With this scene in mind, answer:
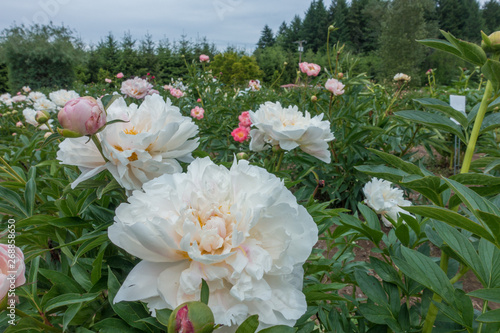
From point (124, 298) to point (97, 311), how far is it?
0.19m

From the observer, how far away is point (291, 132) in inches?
31.2

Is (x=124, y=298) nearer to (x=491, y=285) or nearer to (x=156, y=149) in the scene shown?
(x=156, y=149)

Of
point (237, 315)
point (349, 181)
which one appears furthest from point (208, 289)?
point (349, 181)

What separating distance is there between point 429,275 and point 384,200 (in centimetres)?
66

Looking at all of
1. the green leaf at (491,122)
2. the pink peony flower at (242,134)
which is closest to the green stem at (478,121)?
the green leaf at (491,122)

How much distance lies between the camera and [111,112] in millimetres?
494

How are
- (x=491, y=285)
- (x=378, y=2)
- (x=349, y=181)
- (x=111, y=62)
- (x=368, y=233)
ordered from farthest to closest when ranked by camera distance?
(x=378, y=2), (x=111, y=62), (x=349, y=181), (x=368, y=233), (x=491, y=285)

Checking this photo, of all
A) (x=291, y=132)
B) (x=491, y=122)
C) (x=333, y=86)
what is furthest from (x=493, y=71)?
(x=333, y=86)

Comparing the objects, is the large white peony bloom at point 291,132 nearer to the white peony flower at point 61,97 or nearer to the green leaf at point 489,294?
the green leaf at point 489,294

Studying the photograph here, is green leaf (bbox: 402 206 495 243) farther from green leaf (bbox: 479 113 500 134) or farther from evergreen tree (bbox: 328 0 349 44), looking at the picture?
evergreen tree (bbox: 328 0 349 44)

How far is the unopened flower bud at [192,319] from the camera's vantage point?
0.29 m

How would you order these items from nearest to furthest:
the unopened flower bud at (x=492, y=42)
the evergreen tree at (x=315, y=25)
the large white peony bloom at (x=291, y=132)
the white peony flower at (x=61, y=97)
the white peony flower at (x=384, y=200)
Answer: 1. the unopened flower bud at (x=492, y=42)
2. the large white peony bloom at (x=291, y=132)
3. the white peony flower at (x=384, y=200)
4. the white peony flower at (x=61, y=97)
5. the evergreen tree at (x=315, y=25)

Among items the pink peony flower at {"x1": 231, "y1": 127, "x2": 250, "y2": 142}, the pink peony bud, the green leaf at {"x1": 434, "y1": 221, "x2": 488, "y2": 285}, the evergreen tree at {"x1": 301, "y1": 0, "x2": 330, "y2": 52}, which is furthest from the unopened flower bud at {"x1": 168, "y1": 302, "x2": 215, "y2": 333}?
the evergreen tree at {"x1": 301, "y1": 0, "x2": 330, "y2": 52}

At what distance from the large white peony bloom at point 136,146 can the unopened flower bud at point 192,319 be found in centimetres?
21
